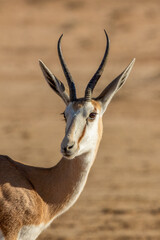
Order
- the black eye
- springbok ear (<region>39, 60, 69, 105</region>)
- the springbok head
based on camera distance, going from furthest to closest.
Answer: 1. springbok ear (<region>39, 60, 69, 105</region>)
2. the black eye
3. the springbok head

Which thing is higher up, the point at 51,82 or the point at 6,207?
the point at 51,82

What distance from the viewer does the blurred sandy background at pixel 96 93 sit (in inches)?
490

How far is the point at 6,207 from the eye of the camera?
788cm

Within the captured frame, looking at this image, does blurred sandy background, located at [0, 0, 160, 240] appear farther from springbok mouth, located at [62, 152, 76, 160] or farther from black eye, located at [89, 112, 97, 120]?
springbok mouth, located at [62, 152, 76, 160]

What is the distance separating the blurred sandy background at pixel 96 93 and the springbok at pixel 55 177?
3.05m

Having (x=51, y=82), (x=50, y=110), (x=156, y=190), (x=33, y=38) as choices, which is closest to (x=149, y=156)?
(x=156, y=190)

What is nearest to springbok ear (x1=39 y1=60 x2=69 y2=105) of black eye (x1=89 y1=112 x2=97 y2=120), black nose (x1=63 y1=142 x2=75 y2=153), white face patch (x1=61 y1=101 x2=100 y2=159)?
white face patch (x1=61 y1=101 x2=100 y2=159)

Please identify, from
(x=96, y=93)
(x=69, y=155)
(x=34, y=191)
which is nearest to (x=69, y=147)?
(x=69, y=155)

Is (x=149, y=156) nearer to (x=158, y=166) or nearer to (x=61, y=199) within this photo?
(x=158, y=166)

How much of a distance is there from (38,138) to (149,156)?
3.24m

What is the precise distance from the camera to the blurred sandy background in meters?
12.4

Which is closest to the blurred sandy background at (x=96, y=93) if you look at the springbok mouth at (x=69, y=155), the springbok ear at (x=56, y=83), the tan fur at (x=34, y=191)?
the tan fur at (x=34, y=191)

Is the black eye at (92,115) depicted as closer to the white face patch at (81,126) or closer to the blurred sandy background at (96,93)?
the white face patch at (81,126)

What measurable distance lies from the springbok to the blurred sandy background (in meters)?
3.05
